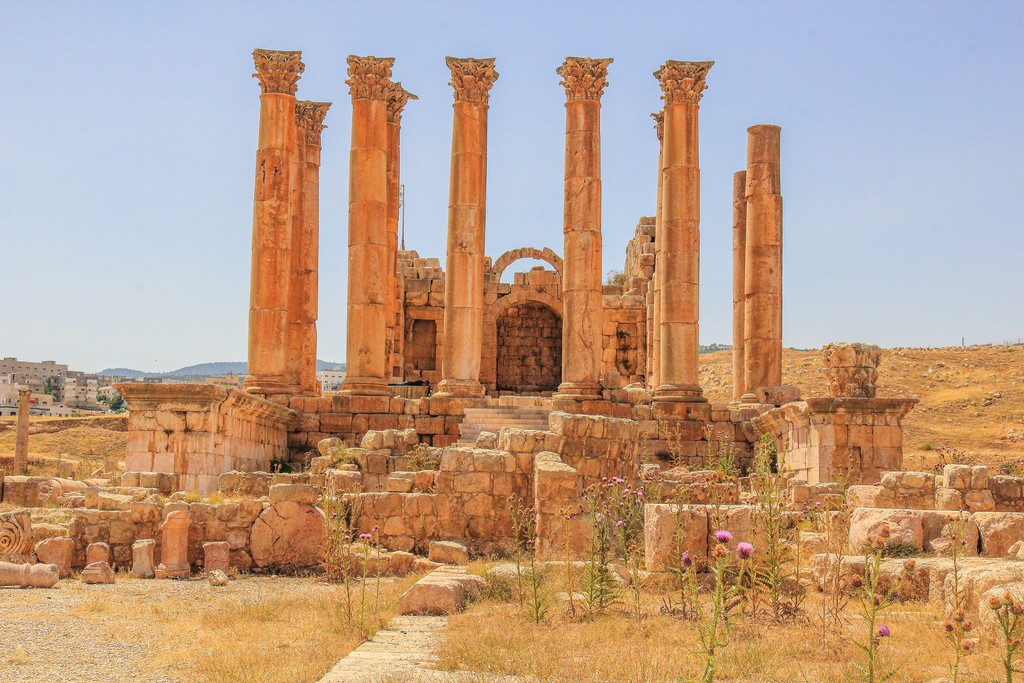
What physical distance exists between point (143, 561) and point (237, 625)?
4.17 m

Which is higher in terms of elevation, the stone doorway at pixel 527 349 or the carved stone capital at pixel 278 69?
the carved stone capital at pixel 278 69

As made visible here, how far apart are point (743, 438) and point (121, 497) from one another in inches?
558

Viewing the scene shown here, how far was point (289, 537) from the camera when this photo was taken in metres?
13.3

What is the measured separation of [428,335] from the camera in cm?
3519

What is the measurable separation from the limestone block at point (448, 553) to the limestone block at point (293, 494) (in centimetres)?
173

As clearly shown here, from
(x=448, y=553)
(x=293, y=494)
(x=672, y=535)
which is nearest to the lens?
(x=672, y=535)

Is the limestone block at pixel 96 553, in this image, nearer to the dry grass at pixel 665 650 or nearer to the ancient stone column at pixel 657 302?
the dry grass at pixel 665 650

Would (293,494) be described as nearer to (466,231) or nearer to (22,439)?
(466,231)

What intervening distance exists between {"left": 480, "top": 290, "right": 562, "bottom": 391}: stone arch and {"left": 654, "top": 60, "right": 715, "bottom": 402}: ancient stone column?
10752 mm

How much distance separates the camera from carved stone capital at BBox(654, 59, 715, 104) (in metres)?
25.3

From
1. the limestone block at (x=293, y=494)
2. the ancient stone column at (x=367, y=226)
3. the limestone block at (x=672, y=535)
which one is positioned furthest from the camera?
the ancient stone column at (x=367, y=226)

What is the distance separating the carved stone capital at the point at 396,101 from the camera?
2767cm

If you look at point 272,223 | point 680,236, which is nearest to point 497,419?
point 680,236

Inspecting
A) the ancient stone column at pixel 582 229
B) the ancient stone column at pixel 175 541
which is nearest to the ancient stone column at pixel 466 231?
the ancient stone column at pixel 582 229
